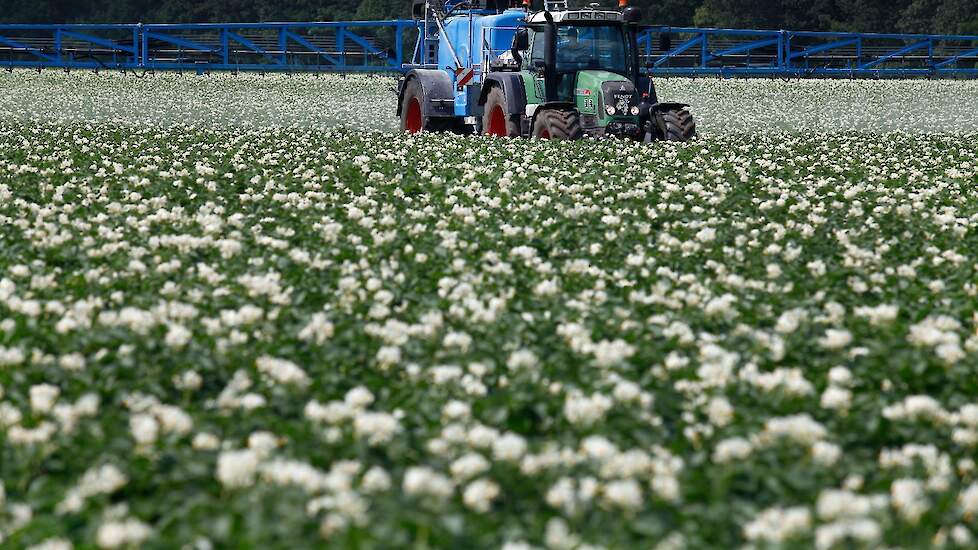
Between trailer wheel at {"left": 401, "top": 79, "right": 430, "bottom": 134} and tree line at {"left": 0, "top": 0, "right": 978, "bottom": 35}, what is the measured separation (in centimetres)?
6071

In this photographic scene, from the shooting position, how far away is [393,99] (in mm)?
40938

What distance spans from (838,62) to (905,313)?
58527 mm

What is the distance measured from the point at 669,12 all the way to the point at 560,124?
3027 inches

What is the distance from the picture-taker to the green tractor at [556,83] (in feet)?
65.6

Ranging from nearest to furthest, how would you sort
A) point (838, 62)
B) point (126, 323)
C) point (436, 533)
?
point (436, 533) → point (126, 323) → point (838, 62)

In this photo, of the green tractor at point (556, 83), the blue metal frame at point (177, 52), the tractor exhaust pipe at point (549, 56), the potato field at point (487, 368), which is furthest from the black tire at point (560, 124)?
the blue metal frame at point (177, 52)

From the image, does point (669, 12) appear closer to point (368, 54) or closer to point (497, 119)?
point (368, 54)

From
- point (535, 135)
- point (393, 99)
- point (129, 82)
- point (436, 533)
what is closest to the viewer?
point (436, 533)

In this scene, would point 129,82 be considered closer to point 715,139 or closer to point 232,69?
point 232,69

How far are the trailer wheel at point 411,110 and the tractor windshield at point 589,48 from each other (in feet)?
15.7

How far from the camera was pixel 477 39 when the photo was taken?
24.1 metres

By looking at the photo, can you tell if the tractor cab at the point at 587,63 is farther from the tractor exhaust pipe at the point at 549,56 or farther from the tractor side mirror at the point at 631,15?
the tractor side mirror at the point at 631,15

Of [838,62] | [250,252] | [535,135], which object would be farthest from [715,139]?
[838,62]

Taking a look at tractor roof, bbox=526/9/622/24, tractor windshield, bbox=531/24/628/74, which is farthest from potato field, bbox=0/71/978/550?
tractor windshield, bbox=531/24/628/74
